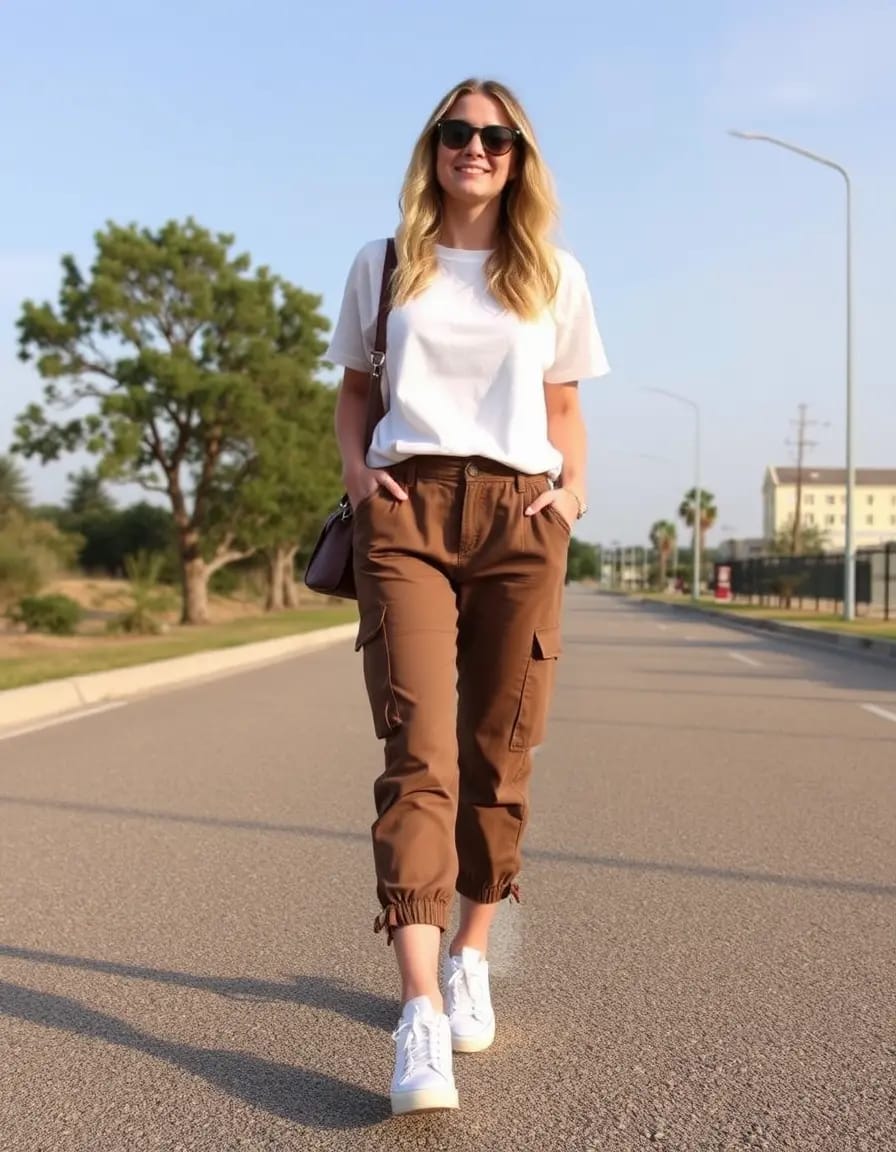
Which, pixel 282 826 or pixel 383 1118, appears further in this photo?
pixel 282 826

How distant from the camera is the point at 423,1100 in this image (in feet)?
8.78

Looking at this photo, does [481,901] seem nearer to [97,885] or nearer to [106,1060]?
[106,1060]

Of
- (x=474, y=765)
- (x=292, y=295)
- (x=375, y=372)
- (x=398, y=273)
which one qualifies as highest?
(x=292, y=295)

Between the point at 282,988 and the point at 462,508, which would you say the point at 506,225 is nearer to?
the point at 462,508

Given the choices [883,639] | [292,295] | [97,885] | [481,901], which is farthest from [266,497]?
[481,901]

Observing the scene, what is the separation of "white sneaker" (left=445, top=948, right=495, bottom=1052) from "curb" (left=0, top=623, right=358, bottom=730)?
7940 mm

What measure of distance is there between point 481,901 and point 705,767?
537 centimetres

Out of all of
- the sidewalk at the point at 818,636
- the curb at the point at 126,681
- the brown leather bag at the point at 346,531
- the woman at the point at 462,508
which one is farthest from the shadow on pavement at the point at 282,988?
the sidewalk at the point at 818,636

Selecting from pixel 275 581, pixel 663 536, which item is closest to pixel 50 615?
pixel 275 581

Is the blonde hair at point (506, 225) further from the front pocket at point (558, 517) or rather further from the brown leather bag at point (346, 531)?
the front pocket at point (558, 517)

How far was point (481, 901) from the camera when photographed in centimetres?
325

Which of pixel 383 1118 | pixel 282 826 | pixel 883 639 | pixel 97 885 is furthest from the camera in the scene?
pixel 883 639

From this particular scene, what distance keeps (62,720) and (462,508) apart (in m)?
8.69

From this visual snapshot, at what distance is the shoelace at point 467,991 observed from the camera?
3225 mm
